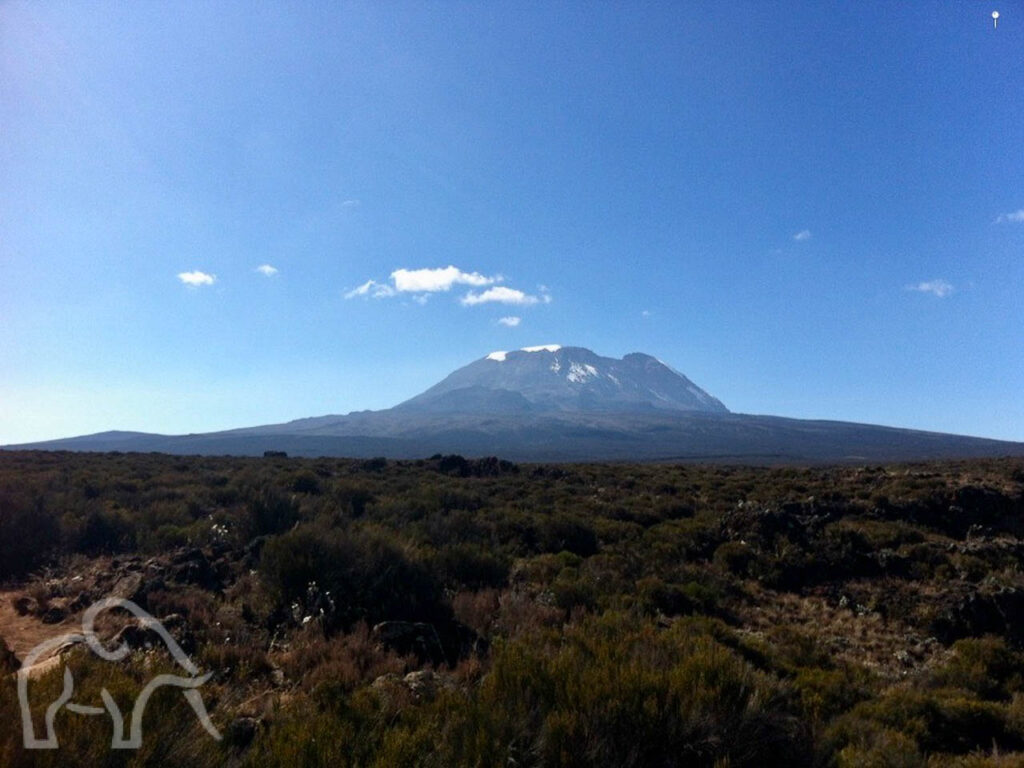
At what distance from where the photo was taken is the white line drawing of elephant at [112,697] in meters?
3.39

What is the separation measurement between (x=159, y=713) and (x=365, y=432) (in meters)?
186

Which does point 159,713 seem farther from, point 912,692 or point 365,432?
point 365,432

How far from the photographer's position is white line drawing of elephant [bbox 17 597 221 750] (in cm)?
339

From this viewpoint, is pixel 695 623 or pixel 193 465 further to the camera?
pixel 193 465

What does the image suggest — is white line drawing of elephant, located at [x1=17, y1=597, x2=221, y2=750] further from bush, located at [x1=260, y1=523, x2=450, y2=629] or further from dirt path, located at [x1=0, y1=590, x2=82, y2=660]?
bush, located at [x1=260, y1=523, x2=450, y2=629]

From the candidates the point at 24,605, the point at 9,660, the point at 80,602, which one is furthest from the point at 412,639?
the point at 24,605

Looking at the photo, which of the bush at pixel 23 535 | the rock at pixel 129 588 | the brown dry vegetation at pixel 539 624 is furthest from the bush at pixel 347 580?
the bush at pixel 23 535

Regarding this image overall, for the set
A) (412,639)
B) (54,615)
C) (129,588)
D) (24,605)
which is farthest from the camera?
(129,588)

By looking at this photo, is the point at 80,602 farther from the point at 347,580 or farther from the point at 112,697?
the point at 112,697

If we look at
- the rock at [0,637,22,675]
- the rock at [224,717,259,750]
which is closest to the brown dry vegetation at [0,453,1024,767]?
the rock at [224,717,259,750]

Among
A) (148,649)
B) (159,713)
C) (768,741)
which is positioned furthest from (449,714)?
(148,649)

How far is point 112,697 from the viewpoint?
3.90m

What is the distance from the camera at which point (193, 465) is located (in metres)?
28.5

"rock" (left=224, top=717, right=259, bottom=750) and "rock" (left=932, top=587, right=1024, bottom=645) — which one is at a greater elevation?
"rock" (left=224, top=717, right=259, bottom=750)
